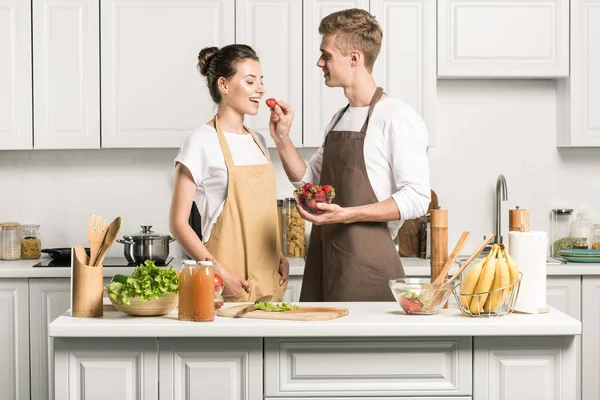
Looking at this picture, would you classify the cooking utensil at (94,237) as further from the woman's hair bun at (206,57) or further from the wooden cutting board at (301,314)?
the woman's hair bun at (206,57)

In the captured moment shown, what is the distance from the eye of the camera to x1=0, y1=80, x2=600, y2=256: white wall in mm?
4559

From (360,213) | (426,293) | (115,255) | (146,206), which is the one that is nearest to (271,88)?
(146,206)

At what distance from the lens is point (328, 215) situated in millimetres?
2686

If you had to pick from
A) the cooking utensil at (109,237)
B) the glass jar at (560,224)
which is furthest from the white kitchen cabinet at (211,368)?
the glass jar at (560,224)

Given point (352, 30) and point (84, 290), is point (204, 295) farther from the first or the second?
point (352, 30)

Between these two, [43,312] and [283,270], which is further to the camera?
[43,312]

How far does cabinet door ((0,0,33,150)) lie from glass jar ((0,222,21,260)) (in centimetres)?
45

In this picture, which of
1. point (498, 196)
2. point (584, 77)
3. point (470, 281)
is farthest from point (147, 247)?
point (584, 77)

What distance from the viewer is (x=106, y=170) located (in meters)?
4.57

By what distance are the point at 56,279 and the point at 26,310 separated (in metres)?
0.21

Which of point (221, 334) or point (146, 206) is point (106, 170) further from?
point (221, 334)

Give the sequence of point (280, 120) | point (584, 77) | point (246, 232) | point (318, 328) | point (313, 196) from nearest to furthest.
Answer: point (318, 328) → point (313, 196) → point (246, 232) → point (280, 120) → point (584, 77)

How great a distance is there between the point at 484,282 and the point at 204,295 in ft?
2.59

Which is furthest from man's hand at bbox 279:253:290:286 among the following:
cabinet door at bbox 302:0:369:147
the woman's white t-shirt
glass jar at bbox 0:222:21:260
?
glass jar at bbox 0:222:21:260
